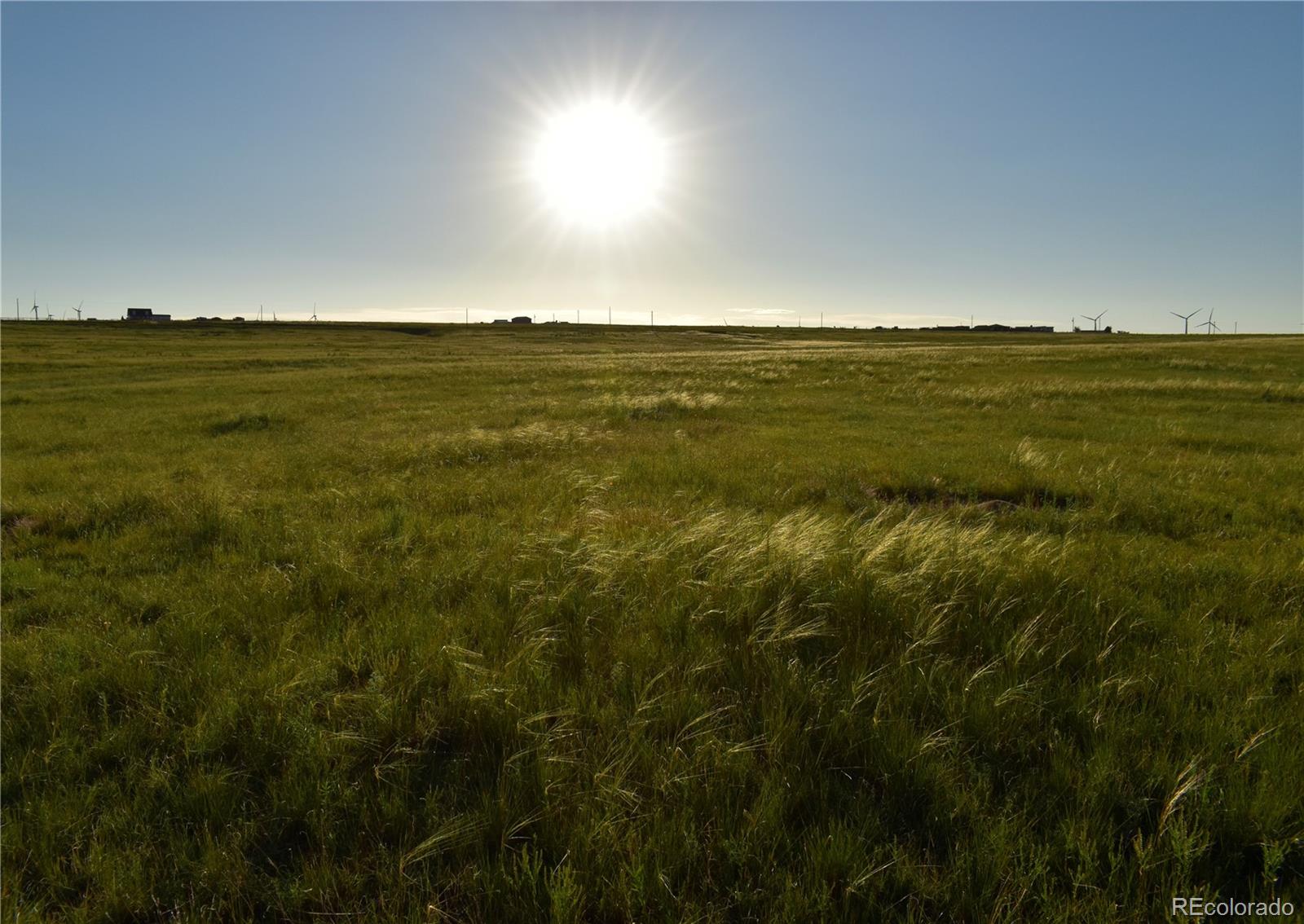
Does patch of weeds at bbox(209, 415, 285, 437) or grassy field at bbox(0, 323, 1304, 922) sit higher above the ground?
patch of weeds at bbox(209, 415, 285, 437)

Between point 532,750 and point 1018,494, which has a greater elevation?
Answer: point 1018,494

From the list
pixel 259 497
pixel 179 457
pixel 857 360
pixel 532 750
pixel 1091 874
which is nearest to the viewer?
pixel 1091 874

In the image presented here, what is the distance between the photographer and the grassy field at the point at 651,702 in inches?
87.6

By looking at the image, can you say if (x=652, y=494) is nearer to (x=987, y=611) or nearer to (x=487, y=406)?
(x=987, y=611)

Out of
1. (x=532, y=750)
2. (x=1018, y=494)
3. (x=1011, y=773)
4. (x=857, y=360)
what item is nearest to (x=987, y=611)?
(x=1011, y=773)

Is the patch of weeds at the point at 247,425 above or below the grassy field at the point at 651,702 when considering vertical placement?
above

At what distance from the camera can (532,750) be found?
286 cm

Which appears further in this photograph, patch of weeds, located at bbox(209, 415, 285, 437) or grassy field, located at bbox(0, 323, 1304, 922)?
patch of weeds, located at bbox(209, 415, 285, 437)

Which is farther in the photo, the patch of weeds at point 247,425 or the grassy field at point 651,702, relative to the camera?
the patch of weeds at point 247,425

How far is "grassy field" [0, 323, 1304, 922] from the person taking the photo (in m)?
2.22

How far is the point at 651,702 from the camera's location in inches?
122

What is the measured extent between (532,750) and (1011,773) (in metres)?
2.32

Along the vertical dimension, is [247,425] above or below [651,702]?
above

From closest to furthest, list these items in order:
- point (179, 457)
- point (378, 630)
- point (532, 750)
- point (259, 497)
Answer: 1. point (532, 750)
2. point (378, 630)
3. point (259, 497)
4. point (179, 457)
